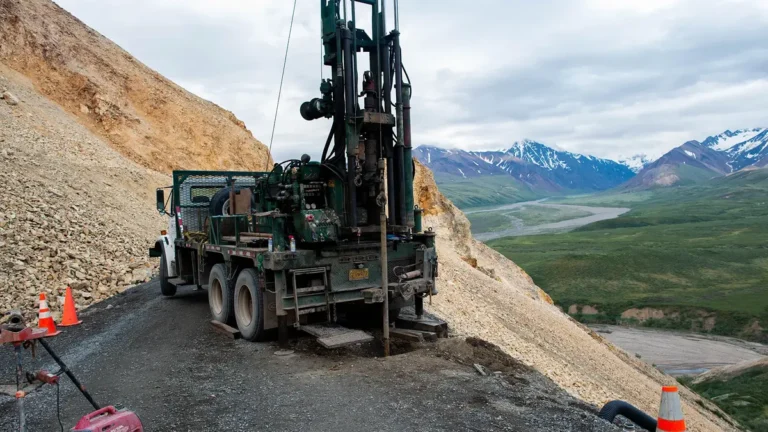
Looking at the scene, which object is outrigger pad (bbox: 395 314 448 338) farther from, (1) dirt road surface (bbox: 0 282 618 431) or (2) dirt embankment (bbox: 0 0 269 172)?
(2) dirt embankment (bbox: 0 0 269 172)

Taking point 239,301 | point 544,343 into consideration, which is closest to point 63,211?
point 239,301

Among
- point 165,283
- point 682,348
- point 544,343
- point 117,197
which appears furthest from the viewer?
point 682,348

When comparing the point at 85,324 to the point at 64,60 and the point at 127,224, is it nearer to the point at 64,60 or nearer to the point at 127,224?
the point at 127,224

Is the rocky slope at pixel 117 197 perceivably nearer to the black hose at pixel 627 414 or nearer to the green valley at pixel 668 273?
→ the black hose at pixel 627 414

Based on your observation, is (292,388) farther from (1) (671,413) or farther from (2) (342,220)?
(1) (671,413)

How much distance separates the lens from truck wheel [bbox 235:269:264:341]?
8922 mm

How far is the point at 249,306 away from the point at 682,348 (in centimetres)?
4707

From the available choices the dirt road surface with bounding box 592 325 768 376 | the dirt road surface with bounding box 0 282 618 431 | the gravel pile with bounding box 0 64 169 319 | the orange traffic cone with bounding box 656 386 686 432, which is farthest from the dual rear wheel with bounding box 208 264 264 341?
the dirt road surface with bounding box 592 325 768 376

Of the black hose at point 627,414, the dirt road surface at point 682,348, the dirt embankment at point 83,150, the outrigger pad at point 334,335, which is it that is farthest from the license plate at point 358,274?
the dirt road surface at point 682,348

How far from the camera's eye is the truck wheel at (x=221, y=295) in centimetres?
1005

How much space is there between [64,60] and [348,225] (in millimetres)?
34976

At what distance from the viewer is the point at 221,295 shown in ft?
35.0

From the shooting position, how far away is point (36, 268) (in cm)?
1349

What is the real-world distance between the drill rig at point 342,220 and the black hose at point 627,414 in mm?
3385
